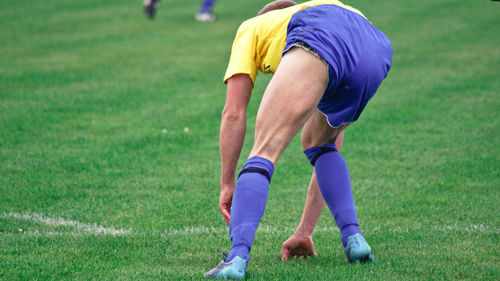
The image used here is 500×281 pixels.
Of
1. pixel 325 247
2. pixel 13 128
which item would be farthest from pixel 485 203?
pixel 13 128

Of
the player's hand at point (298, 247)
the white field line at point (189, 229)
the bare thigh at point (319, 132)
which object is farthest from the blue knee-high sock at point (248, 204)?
the white field line at point (189, 229)

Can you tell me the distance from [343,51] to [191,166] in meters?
3.64

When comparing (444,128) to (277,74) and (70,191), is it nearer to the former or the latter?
(70,191)

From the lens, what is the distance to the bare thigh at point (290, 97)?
3.06 m

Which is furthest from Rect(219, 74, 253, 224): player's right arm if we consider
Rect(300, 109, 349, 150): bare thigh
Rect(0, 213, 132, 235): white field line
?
Rect(0, 213, 132, 235): white field line

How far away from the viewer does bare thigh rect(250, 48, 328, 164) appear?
10.1 feet

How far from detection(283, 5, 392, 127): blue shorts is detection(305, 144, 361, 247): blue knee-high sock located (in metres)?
0.32

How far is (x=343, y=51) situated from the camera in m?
3.16

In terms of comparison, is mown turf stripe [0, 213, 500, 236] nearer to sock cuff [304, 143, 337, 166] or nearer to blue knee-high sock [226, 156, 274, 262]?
sock cuff [304, 143, 337, 166]

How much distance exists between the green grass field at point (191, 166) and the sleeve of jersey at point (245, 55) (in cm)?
108

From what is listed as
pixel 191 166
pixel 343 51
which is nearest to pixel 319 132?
pixel 343 51

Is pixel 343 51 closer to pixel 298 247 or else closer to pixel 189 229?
pixel 298 247

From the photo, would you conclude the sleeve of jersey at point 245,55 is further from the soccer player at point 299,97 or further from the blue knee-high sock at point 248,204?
the blue knee-high sock at point 248,204

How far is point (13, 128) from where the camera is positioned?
7.79 m
